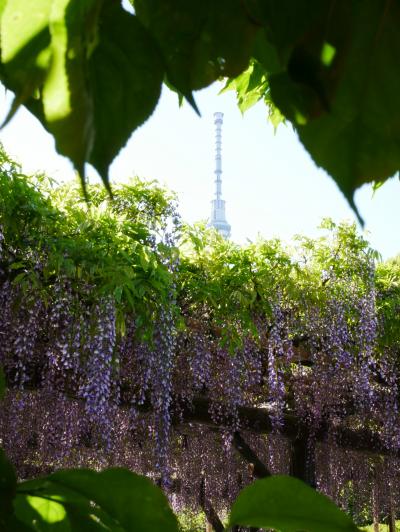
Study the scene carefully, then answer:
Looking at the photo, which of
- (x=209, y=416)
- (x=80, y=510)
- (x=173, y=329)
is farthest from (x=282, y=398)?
(x=80, y=510)

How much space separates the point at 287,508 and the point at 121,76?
0.31 meters

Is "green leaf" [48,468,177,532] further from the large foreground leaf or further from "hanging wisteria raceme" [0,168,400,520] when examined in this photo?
"hanging wisteria raceme" [0,168,400,520]

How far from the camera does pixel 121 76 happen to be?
0.38 metres

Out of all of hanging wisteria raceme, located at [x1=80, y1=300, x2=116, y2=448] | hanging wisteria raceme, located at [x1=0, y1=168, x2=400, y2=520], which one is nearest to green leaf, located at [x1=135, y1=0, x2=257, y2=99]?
hanging wisteria raceme, located at [x1=0, y1=168, x2=400, y2=520]

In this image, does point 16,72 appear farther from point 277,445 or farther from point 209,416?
point 277,445

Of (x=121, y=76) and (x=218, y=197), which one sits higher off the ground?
(x=218, y=197)

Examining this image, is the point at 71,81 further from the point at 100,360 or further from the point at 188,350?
the point at 188,350

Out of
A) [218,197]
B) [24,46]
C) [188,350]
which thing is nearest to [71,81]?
[24,46]

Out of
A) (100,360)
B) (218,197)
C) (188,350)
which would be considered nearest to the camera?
(100,360)

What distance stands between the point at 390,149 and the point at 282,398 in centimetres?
907

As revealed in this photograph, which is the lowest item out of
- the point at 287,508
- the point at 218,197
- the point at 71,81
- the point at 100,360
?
the point at 287,508

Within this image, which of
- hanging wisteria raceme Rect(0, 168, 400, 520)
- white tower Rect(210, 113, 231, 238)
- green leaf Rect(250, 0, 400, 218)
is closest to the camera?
green leaf Rect(250, 0, 400, 218)

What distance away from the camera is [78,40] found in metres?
0.32

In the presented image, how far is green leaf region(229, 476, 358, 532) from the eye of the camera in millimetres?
425
